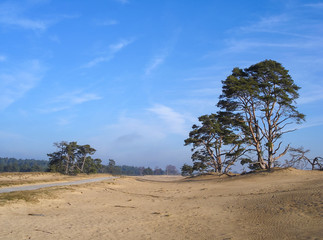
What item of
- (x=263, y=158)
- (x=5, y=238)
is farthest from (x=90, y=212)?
(x=263, y=158)

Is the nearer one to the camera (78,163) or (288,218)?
(288,218)

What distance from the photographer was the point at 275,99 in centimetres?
2428

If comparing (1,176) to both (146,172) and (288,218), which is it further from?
(146,172)

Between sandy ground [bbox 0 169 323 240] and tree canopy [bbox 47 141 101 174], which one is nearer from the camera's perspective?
sandy ground [bbox 0 169 323 240]

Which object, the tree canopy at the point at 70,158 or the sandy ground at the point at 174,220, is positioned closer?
the sandy ground at the point at 174,220

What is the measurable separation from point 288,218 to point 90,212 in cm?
766

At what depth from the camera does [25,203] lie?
35.9 feet

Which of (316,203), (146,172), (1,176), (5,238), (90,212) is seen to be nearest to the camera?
(5,238)

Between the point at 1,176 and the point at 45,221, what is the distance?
26.4 metres

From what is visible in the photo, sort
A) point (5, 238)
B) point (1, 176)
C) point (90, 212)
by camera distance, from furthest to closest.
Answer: point (1, 176)
point (90, 212)
point (5, 238)

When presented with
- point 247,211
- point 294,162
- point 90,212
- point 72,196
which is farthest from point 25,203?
point 294,162

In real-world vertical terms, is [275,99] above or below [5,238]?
above

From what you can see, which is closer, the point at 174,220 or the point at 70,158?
the point at 174,220

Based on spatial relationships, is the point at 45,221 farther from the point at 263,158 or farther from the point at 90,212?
the point at 263,158
